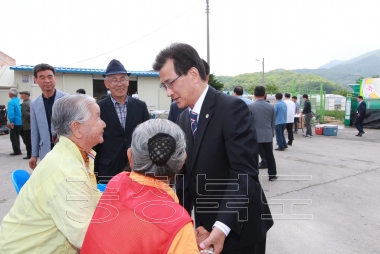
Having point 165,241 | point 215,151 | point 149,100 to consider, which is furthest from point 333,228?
point 149,100

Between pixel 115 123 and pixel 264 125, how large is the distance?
3911 mm

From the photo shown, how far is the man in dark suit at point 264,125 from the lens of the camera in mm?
6047

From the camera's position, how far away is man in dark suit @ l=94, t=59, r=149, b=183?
3.11 metres

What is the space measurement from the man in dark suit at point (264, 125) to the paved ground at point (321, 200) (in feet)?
1.33

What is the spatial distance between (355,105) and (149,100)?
12423 mm

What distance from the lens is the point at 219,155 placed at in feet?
5.63

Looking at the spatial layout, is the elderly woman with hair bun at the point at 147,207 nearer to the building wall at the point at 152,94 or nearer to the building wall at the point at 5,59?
the building wall at the point at 152,94

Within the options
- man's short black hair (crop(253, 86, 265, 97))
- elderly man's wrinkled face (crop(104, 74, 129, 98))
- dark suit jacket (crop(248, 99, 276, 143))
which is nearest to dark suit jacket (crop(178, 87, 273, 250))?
elderly man's wrinkled face (crop(104, 74, 129, 98))

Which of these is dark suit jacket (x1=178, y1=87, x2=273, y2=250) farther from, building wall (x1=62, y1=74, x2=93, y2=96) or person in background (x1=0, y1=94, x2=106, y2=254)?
building wall (x1=62, y1=74, x2=93, y2=96)

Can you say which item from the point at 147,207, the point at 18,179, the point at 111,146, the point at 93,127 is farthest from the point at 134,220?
the point at 111,146

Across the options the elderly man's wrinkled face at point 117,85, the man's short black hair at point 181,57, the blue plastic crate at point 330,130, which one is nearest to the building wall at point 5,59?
the blue plastic crate at point 330,130

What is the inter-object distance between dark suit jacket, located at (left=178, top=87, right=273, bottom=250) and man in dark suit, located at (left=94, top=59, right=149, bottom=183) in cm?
144

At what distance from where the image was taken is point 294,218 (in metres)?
4.23

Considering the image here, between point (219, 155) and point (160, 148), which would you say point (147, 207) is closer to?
point (160, 148)
